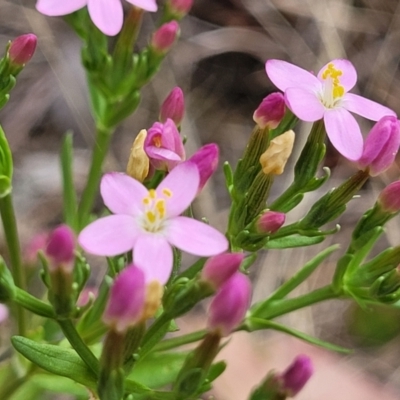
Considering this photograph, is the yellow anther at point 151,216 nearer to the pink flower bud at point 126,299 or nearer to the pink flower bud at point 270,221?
the pink flower bud at point 126,299

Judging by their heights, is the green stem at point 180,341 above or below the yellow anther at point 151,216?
below

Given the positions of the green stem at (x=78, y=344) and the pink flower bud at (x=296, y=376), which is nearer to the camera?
the green stem at (x=78, y=344)

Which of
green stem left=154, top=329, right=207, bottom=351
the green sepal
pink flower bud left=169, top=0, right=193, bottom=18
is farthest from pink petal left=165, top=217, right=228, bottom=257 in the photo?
pink flower bud left=169, top=0, right=193, bottom=18

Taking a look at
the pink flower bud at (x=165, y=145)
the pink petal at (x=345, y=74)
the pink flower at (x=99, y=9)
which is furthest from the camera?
the pink petal at (x=345, y=74)

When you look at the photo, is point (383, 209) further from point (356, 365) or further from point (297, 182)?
point (356, 365)

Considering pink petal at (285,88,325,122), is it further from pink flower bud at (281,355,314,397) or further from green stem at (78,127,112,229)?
green stem at (78,127,112,229)

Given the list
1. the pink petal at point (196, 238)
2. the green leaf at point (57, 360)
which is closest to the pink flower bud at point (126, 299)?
the pink petal at point (196, 238)

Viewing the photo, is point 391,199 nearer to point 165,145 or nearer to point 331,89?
point 331,89

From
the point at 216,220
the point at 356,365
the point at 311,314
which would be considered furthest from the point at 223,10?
the point at 356,365
